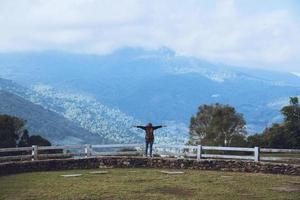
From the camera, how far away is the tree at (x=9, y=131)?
195 feet

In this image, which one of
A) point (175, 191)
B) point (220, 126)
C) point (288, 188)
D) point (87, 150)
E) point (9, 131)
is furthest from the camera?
point (220, 126)

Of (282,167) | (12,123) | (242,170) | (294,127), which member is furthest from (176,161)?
(12,123)

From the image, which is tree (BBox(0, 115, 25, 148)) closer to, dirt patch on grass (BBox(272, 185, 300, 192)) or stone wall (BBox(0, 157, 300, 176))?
stone wall (BBox(0, 157, 300, 176))

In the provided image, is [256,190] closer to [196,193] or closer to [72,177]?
[196,193]

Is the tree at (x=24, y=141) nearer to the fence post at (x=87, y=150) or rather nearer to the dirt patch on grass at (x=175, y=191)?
the fence post at (x=87, y=150)

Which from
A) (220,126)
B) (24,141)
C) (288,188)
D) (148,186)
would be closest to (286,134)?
(220,126)

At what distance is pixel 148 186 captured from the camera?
65.3ft

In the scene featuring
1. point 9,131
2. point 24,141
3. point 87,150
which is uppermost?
point 9,131

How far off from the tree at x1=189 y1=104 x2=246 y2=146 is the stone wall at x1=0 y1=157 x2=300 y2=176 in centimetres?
4278

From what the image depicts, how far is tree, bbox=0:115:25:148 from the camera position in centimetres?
5958

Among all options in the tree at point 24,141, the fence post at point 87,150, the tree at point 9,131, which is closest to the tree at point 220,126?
the tree at point 24,141

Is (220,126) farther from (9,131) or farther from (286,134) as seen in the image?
(9,131)

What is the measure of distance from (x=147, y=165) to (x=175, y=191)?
10.0 meters

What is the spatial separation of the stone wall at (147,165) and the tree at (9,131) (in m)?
32.1
